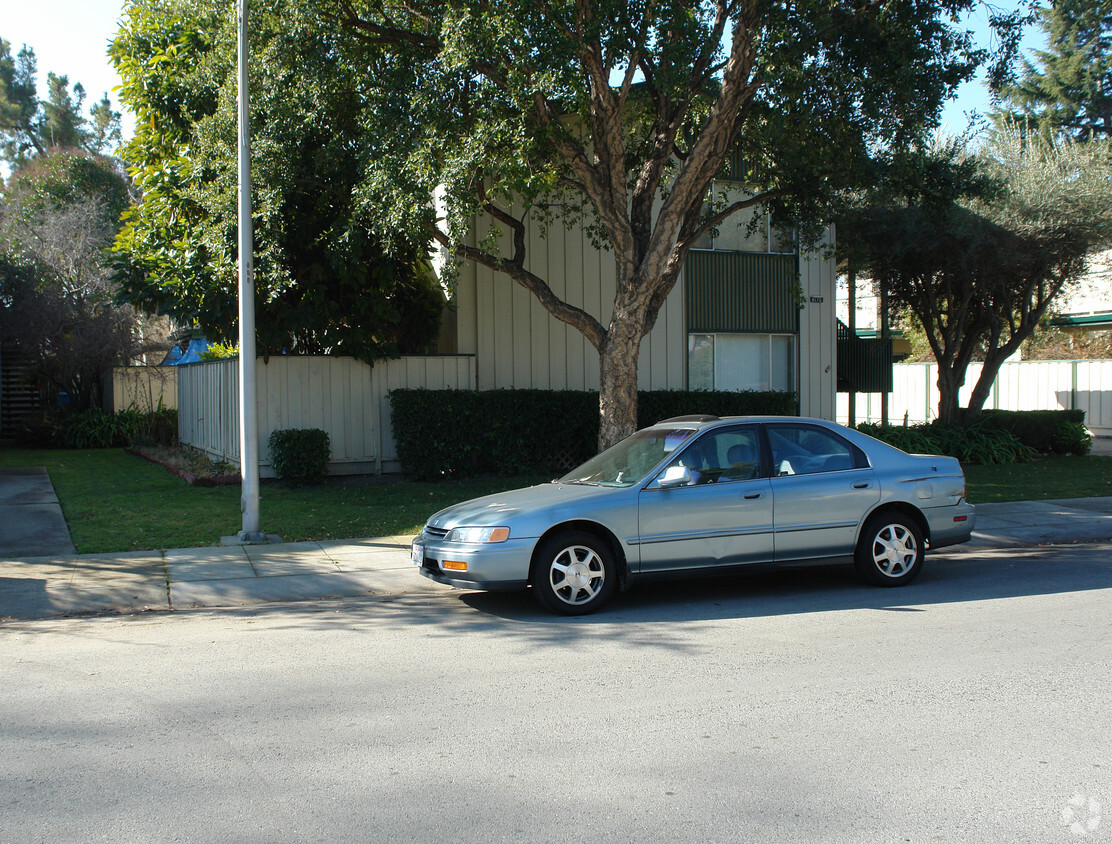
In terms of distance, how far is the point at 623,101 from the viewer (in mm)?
12320

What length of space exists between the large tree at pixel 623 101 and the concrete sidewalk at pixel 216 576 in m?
4.14

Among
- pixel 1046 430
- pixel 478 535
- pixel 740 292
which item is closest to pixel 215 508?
pixel 478 535

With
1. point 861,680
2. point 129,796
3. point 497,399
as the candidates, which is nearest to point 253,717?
point 129,796

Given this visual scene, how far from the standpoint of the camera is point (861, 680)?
18.5ft

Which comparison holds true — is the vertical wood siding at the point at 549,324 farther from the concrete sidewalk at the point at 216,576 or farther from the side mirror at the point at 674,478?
the side mirror at the point at 674,478

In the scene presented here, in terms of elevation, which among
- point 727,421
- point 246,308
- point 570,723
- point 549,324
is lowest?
point 570,723

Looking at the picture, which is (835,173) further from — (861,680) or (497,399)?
(861,680)

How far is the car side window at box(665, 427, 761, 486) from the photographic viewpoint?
7891 mm

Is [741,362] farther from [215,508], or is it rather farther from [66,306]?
[66,306]

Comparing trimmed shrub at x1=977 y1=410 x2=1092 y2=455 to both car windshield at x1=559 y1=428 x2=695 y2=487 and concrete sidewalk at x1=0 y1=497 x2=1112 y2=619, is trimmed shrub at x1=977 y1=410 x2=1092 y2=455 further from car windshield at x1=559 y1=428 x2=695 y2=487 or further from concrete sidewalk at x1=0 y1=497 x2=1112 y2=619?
car windshield at x1=559 y1=428 x2=695 y2=487

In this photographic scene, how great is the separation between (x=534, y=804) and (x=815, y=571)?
19.5 ft

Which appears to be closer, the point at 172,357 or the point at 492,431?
the point at 492,431

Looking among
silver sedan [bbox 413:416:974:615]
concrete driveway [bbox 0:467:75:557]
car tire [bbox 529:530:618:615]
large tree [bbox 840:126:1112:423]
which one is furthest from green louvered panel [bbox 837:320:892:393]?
concrete driveway [bbox 0:467:75:557]

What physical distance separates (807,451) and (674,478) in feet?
4.63
